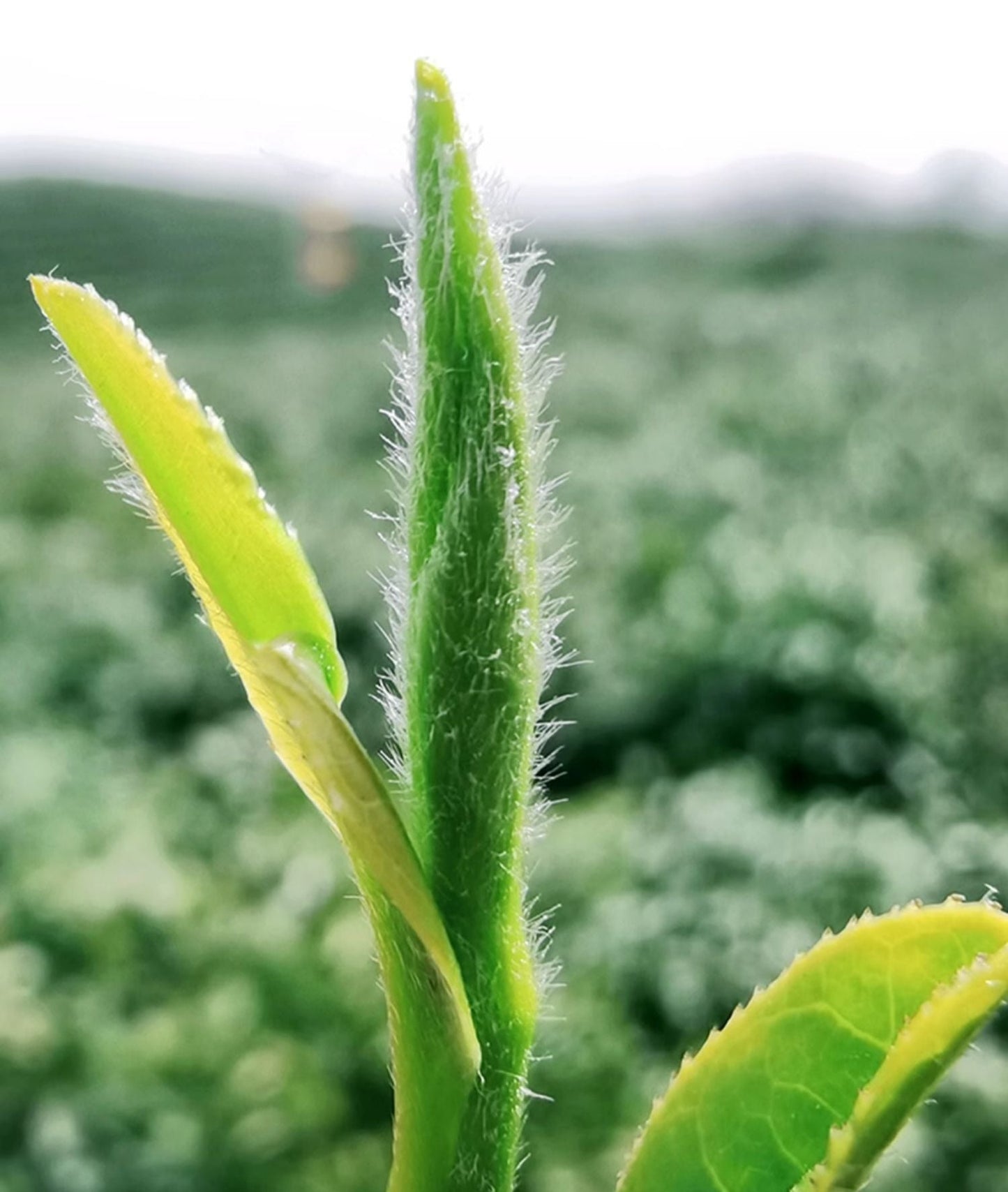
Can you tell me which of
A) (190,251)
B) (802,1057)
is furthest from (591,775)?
(190,251)

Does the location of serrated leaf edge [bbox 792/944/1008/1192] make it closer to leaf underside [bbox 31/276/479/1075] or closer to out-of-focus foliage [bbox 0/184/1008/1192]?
leaf underside [bbox 31/276/479/1075]

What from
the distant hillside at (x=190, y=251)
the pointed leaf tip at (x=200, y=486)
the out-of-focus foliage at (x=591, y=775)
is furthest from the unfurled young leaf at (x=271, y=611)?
the distant hillside at (x=190, y=251)

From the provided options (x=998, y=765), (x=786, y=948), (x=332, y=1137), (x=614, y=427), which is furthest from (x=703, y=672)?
(x=614, y=427)

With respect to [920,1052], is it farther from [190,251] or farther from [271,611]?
[190,251]

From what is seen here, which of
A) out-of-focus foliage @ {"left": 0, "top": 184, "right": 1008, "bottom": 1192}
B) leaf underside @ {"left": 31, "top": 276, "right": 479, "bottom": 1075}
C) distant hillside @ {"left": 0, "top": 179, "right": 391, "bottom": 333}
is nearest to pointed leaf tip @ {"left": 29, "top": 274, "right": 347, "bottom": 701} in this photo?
leaf underside @ {"left": 31, "top": 276, "right": 479, "bottom": 1075}

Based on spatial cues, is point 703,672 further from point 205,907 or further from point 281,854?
point 205,907
